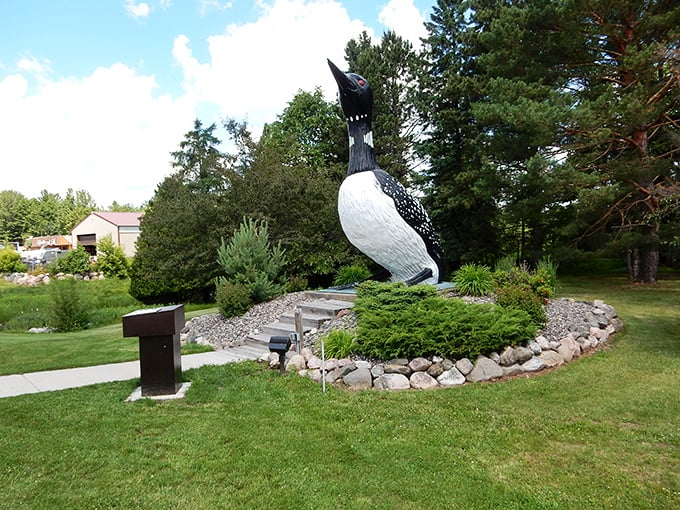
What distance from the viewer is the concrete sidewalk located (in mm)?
5031

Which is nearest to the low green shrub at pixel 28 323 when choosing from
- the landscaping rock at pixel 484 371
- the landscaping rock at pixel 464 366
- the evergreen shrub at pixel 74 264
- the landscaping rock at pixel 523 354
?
the landscaping rock at pixel 464 366

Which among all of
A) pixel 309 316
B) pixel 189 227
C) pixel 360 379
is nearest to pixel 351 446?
pixel 360 379

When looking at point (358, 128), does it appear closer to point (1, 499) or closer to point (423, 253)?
point (423, 253)

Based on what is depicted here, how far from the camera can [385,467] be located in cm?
297

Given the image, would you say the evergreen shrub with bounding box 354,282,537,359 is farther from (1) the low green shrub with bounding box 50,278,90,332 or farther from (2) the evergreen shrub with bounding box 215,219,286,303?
(1) the low green shrub with bounding box 50,278,90,332

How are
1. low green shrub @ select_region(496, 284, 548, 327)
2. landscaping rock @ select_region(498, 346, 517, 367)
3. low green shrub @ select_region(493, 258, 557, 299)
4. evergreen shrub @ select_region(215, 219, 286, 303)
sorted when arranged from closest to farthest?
1. landscaping rock @ select_region(498, 346, 517, 367)
2. low green shrub @ select_region(496, 284, 548, 327)
3. low green shrub @ select_region(493, 258, 557, 299)
4. evergreen shrub @ select_region(215, 219, 286, 303)

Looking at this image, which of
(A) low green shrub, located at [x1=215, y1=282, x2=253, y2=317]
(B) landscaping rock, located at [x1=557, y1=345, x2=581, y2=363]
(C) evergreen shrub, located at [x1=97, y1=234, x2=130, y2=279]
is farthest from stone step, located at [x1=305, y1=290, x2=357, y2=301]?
(C) evergreen shrub, located at [x1=97, y1=234, x2=130, y2=279]

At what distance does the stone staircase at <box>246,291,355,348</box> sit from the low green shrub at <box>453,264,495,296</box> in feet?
6.99

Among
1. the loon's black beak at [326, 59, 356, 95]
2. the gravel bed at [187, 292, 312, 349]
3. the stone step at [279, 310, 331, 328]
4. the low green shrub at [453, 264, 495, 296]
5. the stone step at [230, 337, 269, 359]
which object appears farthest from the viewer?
the low green shrub at [453, 264, 495, 296]

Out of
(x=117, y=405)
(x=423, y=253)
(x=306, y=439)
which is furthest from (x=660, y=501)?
(x=423, y=253)

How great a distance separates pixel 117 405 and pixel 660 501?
14.5 feet

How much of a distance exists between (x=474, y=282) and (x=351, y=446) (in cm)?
544

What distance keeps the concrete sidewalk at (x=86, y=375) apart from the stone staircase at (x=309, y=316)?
0.44m

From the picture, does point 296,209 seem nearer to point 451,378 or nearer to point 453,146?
point 453,146
